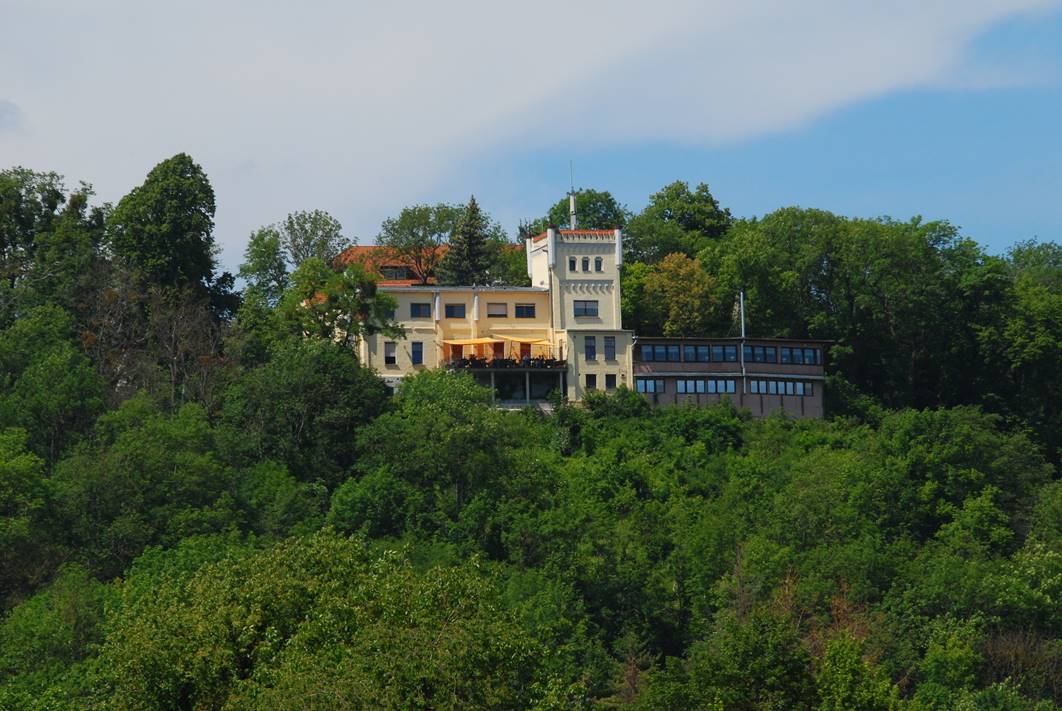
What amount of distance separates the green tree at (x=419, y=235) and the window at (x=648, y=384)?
1884 cm

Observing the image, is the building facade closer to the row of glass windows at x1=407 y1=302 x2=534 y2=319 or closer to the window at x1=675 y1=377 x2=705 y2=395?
the window at x1=675 y1=377 x2=705 y2=395

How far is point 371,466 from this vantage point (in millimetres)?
81125

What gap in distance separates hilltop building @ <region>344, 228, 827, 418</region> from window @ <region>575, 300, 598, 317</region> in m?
0.05

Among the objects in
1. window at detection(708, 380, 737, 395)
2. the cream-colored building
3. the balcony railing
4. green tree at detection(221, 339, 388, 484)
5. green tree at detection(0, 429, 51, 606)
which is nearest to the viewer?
green tree at detection(0, 429, 51, 606)

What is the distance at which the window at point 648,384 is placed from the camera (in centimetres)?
9106

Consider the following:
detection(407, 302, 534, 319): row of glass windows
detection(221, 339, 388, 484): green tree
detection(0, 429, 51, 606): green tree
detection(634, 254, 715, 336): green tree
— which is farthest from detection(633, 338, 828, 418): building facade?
detection(0, 429, 51, 606): green tree

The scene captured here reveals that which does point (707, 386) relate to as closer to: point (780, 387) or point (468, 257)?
point (780, 387)

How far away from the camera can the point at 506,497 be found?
78562 mm

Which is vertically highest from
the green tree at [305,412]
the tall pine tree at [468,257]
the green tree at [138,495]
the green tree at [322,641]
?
the tall pine tree at [468,257]

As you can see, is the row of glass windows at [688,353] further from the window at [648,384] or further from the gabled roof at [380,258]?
the gabled roof at [380,258]

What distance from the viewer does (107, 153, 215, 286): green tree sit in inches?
3686

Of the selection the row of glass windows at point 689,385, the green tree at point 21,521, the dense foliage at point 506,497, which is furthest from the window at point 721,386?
the green tree at point 21,521

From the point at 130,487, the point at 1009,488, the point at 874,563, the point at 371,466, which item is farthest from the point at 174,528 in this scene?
the point at 1009,488

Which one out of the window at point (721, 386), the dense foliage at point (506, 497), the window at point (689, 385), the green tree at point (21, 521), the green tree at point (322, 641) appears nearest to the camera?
the green tree at point (322, 641)
